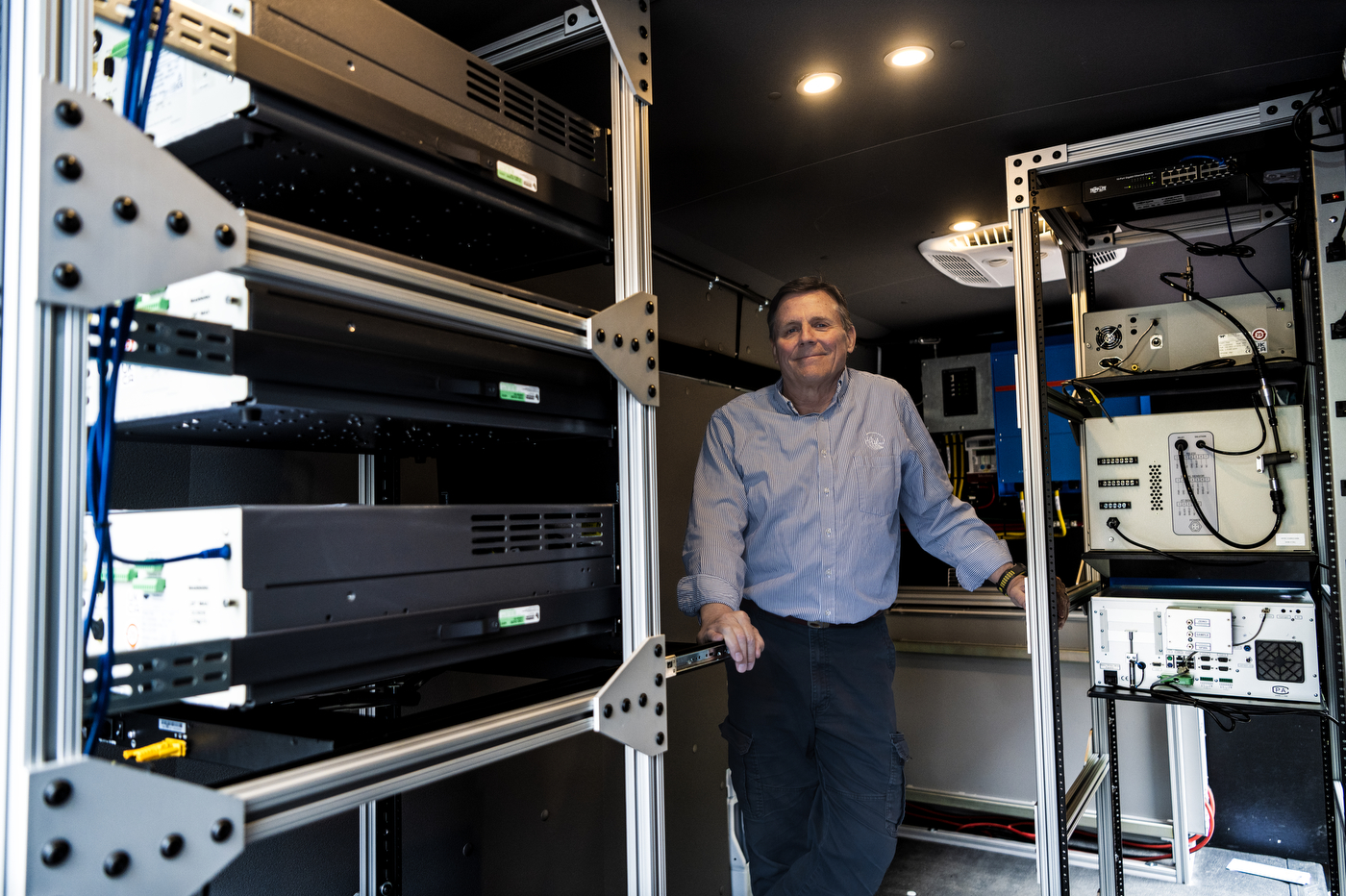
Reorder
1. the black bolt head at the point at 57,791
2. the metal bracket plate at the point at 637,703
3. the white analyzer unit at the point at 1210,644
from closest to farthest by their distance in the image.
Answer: the black bolt head at the point at 57,791 < the metal bracket plate at the point at 637,703 < the white analyzer unit at the point at 1210,644

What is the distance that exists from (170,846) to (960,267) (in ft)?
9.21

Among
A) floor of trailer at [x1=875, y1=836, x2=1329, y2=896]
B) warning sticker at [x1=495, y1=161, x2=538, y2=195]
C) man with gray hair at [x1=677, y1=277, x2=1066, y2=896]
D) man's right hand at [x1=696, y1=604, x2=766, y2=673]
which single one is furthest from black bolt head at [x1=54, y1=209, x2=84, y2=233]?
floor of trailer at [x1=875, y1=836, x2=1329, y2=896]

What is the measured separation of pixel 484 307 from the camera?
1113 millimetres

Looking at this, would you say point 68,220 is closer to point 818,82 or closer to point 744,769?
point 818,82

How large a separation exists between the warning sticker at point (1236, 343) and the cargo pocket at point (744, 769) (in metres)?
1.55

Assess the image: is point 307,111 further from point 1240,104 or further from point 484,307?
point 1240,104

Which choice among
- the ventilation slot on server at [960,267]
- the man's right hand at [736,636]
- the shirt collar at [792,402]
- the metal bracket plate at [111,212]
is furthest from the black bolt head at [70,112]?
the ventilation slot on server at [960,267]

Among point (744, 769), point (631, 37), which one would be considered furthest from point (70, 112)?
point (744, 769)

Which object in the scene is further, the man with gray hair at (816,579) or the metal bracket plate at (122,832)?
the man with gray hair at (816,579)

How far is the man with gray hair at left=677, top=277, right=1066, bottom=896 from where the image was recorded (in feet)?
5.89

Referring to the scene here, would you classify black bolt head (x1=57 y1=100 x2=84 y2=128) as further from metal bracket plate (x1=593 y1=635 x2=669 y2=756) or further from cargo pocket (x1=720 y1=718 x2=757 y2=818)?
cargo pocket (x1=720 y1=718 x2=757 y2=818)

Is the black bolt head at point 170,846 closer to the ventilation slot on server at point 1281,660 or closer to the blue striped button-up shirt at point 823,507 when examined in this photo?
the blue striped button-up shirt at point 823,507

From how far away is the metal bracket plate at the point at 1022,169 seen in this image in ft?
6.83

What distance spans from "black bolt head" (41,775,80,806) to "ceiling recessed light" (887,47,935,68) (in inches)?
65.0
